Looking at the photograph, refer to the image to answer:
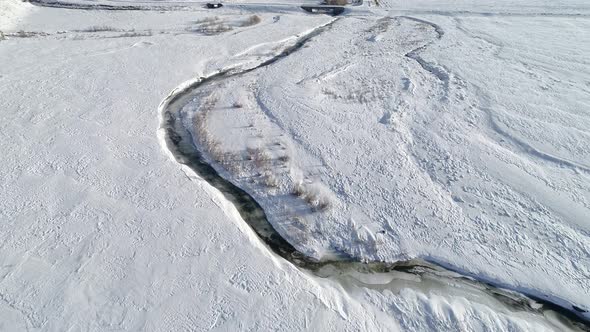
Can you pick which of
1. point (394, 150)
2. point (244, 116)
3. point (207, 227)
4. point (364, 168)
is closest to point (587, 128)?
point (394, 150)

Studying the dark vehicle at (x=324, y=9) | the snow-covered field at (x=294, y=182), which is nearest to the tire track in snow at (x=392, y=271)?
the snow-covered field at (x=294, y=182)

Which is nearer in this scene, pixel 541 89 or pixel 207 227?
pixel 207 227

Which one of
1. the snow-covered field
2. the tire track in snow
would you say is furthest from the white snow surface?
the tire track in snow

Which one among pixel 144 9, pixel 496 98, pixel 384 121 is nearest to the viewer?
pixel 384 121

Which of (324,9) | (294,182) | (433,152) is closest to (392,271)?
(294,182)

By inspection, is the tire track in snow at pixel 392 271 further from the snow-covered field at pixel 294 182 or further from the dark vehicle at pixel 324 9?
the dark vehicle at pixel 324 9

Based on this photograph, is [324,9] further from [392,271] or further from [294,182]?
[392,271]

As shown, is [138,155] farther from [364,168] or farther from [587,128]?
[587,128]

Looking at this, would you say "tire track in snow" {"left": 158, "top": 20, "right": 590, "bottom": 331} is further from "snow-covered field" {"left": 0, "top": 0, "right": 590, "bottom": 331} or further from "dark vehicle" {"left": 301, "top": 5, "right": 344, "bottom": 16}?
"dark vehicle" {"left": 301, "top": 5, "right": 344, "bottom": 16}
